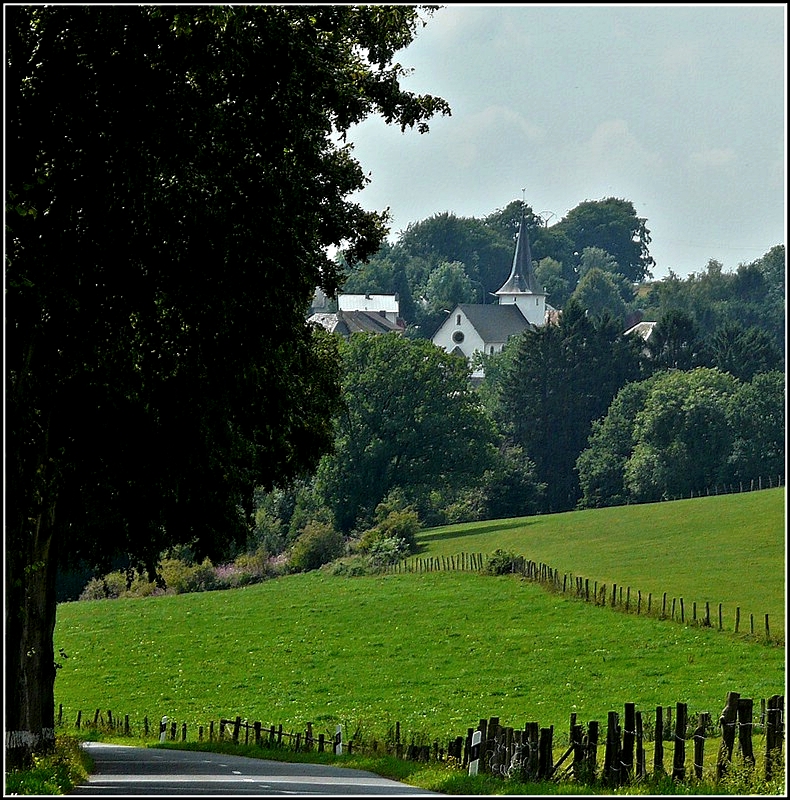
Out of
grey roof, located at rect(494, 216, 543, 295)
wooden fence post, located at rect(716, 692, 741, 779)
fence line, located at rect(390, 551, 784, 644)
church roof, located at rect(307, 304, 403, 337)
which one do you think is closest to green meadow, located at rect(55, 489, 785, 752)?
fence line, located at rect(390, 551, 784, 644)

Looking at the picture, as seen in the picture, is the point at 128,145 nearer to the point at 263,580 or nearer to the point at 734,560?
the point at 734,560

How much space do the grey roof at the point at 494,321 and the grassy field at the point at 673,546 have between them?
2403 inches

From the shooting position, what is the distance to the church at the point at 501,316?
502ft

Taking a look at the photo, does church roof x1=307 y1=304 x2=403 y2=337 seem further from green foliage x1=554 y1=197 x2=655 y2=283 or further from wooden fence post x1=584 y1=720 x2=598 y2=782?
wooden fence post x1=584 y1=720 x2=598 y2=782

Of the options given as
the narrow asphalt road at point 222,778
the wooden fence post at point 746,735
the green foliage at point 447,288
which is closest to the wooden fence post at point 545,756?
the narrow asphalt road at point 222,778

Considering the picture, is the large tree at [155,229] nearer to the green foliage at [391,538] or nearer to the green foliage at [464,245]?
the green foliage at [391,538]

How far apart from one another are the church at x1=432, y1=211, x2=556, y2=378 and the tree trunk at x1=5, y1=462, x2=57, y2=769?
119126 millimetres

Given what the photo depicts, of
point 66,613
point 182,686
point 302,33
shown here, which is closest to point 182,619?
point 66,613

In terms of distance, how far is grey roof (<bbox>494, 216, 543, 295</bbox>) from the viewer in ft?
552

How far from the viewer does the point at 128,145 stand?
47.5 ft

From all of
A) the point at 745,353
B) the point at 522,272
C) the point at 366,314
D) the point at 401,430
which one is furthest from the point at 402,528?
the point at 522,272

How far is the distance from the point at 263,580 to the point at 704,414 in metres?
34.9

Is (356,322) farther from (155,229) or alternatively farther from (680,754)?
(155,229)

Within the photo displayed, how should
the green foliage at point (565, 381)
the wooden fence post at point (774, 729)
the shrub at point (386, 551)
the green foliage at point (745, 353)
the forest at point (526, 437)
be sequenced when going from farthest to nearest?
the green foliage at point (565, 381)
the green foliage at point (745, 353)
the forest at point (526, 437)
the shrub at point (386, 551)
the wooden fence post at point (774, 729)
